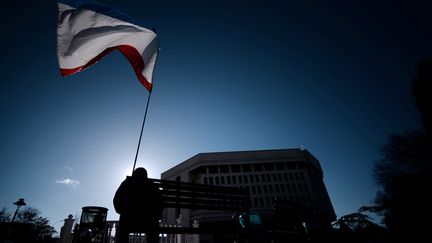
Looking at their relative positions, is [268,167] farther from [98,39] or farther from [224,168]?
[98,39]

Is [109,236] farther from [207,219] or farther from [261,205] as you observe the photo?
[261,205]

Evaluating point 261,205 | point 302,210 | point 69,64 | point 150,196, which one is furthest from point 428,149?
point 261,205

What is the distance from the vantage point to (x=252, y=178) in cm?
5453

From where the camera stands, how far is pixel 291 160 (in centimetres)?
5734

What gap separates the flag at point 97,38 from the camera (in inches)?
203

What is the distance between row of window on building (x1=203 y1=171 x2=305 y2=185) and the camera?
53656mm

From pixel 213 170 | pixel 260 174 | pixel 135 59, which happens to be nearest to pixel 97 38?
pixel 135 59

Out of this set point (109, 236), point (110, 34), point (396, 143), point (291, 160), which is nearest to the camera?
point (110, 34)

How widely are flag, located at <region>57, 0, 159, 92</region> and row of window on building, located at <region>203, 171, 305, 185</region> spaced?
1975 inches

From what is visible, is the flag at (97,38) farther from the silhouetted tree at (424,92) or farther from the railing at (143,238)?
the silhouetted tree at (424,92)

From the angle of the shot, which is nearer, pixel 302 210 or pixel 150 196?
pixel 150 196

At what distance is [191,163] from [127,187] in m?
56.8

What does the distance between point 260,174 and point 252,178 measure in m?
2.61

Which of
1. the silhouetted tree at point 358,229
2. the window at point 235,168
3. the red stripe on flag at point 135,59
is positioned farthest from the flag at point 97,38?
the window at point 235,168
